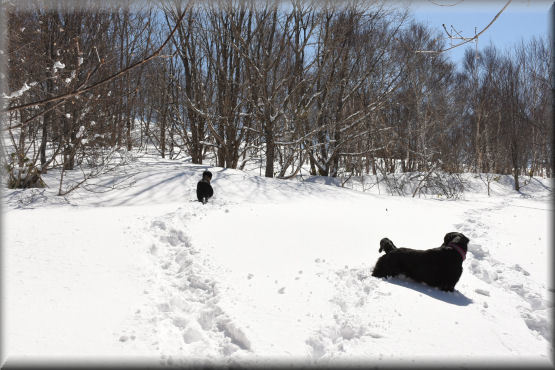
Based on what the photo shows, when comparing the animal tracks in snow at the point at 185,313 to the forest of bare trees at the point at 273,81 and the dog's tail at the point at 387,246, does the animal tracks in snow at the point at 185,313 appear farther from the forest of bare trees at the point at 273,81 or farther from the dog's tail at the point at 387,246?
the forest of bare trees at the point at 273,81

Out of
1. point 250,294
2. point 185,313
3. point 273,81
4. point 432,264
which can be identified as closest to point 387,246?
point 432,264

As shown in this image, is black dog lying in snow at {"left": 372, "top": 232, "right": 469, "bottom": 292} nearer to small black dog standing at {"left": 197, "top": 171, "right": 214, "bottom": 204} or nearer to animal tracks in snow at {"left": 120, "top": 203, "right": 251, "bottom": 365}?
animal tracks in snow at {"left": 120, "top": 203, "right": 251, "bottom": 365}

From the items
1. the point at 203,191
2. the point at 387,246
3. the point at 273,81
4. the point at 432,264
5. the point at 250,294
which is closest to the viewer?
the point at 250,294

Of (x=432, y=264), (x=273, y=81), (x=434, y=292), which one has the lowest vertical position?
(x=434, y=292)

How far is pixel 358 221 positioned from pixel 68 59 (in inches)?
346

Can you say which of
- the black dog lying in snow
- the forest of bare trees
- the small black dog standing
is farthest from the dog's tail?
the forest of bare trees

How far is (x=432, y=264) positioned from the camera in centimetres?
329

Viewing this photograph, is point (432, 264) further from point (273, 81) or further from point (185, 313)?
point (273, 81)

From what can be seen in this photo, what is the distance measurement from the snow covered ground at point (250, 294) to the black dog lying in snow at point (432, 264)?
11 centimetres

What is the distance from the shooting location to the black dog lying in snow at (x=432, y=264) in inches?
128

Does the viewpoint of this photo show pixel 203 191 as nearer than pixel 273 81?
Yes

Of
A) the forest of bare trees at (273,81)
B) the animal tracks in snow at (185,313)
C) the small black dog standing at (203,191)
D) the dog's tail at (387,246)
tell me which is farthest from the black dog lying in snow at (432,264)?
the forest of bare trees at (273,81)

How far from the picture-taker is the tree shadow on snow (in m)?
3.08

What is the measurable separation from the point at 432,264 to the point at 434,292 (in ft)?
0.90
